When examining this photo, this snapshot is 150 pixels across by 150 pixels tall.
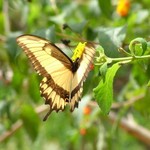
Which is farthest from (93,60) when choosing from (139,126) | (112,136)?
(139,126)

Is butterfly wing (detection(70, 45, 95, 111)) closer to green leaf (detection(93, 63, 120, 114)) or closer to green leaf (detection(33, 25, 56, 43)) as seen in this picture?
green leaf (detection(93, 63, 120, 114))

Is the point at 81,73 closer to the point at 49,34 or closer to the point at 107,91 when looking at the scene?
the point at 107,91

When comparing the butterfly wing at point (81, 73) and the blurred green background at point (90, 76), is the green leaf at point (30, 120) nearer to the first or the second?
the blurred green background at point (90, 76)

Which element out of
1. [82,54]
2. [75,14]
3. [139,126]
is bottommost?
[139,126]

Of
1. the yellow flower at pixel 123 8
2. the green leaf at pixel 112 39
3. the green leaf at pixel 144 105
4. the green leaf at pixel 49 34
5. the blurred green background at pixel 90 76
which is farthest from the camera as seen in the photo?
the yellow flower at pixel 123 8

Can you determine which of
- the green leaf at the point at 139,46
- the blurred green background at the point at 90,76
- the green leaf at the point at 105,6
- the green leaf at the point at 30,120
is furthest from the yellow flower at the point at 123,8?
the green leaf at the point at 139,46

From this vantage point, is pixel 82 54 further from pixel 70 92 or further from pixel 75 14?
pixel 75 14
